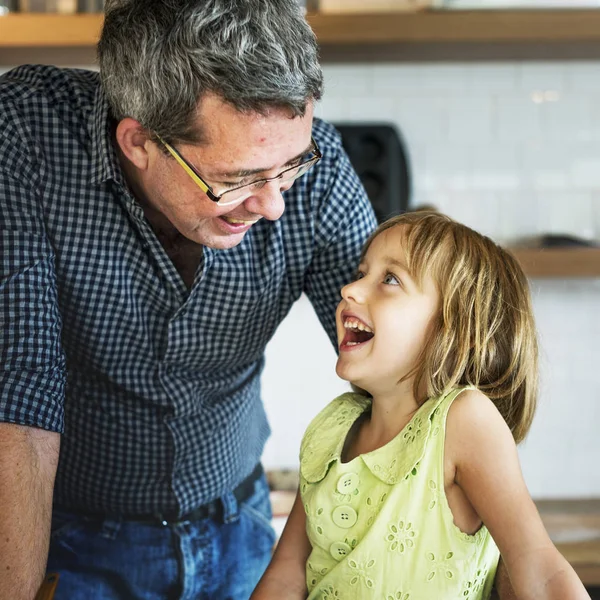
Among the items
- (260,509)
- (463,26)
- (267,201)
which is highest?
(463,26)

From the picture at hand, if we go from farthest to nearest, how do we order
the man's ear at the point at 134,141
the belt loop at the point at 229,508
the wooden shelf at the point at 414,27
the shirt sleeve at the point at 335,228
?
the wooden shelf at the point at 414,27 < the belt loop at the point at 229,508 < the shirt sleeve at the point at 335,228 < the man's ear at the point at 134,141

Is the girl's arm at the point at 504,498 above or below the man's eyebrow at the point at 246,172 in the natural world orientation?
below

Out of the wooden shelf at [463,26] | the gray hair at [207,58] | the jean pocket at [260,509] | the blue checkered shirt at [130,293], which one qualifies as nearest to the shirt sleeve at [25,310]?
the blue checkered shirt at [130,293]

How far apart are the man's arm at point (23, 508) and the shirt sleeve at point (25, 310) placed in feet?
0.10

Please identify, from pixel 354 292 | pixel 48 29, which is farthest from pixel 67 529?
pixel 48 29

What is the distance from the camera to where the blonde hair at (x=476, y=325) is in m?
1.31

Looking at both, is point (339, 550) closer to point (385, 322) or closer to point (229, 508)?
point (385, 322)

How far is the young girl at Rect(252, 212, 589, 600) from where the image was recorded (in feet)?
3.92

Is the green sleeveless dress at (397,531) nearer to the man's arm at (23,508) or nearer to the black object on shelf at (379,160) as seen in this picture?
the man's arm at (23,508)

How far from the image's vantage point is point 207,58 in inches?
49.3

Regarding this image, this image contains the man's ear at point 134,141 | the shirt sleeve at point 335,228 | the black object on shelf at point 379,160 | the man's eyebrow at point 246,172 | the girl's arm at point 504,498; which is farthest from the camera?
the black object on shelf at point 379,160

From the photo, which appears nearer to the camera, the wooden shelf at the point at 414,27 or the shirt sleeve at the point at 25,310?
the shirt sleeve at the point at 25,310

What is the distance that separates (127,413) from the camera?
1.60 metres

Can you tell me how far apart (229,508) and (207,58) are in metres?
0.86
